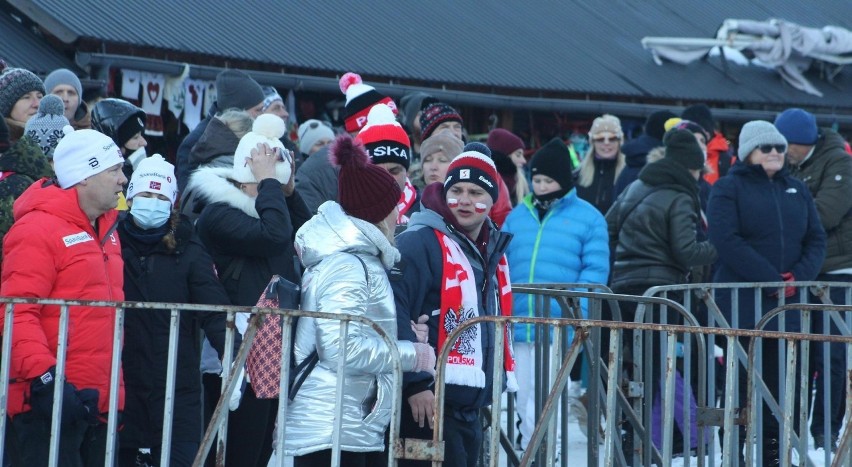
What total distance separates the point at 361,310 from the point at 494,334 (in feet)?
2.30

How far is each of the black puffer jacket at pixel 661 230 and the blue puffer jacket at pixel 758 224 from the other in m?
0.16

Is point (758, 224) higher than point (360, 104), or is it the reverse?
point (360, 104)

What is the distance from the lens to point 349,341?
500 centimetres

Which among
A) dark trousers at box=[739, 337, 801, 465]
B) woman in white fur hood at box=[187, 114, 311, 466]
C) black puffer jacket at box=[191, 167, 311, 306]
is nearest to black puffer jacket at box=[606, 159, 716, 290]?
dark trousers at box=[739, 337, 801, 465]

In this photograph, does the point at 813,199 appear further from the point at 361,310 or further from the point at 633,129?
the point at 633,129

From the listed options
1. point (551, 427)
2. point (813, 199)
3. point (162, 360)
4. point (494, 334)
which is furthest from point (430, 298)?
point (813, 199)

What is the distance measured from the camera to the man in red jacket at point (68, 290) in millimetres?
5164

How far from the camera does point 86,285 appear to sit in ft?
17.6

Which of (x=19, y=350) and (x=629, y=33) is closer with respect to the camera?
(x=19, y=350)

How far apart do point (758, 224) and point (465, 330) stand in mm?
3753

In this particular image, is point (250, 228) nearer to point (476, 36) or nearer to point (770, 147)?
point (770, 147)

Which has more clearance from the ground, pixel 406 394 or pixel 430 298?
pixel 430 298

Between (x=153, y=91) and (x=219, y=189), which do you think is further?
(x=153, y=91)

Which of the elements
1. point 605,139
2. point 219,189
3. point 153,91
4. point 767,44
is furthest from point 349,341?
point 767,44
